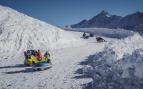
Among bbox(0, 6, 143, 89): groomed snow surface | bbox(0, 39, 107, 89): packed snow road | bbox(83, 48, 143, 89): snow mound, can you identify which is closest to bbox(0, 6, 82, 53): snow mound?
bbox(0, 6, 143, 89): groomed snow surface

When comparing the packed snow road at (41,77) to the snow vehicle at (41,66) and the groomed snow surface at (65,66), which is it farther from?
the snow vehicle at (41,66)

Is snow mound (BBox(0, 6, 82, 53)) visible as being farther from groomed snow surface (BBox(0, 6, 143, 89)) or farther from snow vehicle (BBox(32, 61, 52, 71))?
snow vehicle (BBox(32, 61, 52, 71))

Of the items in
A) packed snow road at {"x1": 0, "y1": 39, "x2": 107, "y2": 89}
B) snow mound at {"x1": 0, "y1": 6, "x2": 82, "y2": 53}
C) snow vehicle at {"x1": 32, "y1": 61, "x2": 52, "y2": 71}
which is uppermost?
snow mound at {"x1": 0, "y1": 6, "x2": 82, "y2": 53}

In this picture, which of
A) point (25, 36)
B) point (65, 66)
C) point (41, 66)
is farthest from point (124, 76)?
point (25, 36)

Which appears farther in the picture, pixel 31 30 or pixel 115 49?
pixel 31 30

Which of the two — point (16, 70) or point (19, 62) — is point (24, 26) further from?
point (16, 70)

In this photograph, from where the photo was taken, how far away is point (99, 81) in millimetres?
15125

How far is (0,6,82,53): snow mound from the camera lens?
37062mm

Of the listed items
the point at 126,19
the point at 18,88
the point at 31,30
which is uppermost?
the point at 126,19

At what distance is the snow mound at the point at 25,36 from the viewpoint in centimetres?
3706

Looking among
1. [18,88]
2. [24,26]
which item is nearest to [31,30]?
[24,26]

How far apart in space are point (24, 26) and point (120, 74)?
30.9m

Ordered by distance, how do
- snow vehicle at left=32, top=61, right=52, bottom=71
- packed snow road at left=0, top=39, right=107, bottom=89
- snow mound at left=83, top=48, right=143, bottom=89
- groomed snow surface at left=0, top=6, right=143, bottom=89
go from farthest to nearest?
snow vehicle at left=32, top=61, right=52, bottom=71 → packed snow road at left=0, top=39, right=107, bottom=89 → groomed snow surface at left=0, top=6, right=143, bottom=89 → snow mound at left=83, top=48, right=143, bottom=89

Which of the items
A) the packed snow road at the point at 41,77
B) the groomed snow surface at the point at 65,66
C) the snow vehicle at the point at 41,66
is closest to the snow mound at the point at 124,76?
the groomed snow surface at the point at 65,66
